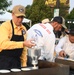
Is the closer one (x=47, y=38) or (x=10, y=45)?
(x=10, y=45)

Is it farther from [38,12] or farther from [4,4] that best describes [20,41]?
[38,12]

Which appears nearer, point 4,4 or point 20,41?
point 20,41

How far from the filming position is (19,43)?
10.5 feet

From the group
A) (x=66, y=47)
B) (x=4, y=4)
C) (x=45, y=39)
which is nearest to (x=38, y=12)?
(x=4, y=4)

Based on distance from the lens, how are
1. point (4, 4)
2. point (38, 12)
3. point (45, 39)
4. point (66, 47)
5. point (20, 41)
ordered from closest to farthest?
point (20, 41), point (45, 39), point (66, 47), point (4, 4), point (38, 12)

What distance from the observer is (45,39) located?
13.7 ft

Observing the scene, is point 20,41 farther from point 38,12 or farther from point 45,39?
point 38,12

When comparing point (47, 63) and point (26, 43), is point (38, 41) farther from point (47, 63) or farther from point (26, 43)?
point (26, 43)

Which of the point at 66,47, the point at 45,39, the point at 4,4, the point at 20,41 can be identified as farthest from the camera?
the point at 4,4

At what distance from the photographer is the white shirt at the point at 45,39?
4.16 meters

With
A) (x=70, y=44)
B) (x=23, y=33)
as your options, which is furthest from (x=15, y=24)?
(x=70, y=44)

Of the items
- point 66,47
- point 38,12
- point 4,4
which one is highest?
point 38,12

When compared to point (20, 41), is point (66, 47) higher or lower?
lower

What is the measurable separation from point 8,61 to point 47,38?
99 centimetres
